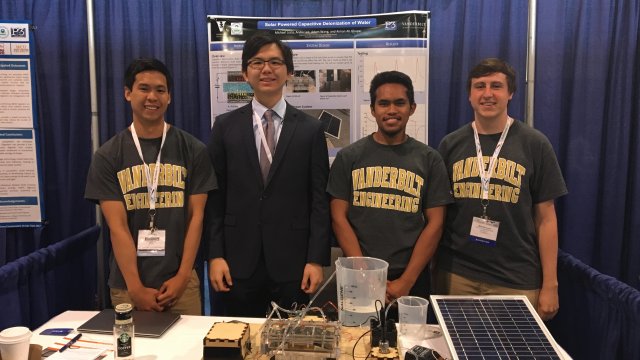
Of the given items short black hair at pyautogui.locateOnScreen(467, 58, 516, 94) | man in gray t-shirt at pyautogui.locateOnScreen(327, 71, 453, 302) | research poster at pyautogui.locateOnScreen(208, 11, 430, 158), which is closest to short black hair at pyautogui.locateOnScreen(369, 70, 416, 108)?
man in gray t-shirt at pyautogui.locateOnScreen(327, 71, 453, 302)

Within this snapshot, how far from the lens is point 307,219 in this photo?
2.33 meters

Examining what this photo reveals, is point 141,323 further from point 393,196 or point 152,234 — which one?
point 393,196

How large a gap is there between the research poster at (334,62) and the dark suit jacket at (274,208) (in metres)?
1.04

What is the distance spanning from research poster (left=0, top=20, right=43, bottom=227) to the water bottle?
→ 89.4 inches

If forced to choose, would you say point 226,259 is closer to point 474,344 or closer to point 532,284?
point 474,344

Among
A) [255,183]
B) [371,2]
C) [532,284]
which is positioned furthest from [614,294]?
[371,2]

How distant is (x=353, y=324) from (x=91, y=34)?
2.81 meters

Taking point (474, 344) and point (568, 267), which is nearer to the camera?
point (474, 344)

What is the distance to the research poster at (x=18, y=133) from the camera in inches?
126

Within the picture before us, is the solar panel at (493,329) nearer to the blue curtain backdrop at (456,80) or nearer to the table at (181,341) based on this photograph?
the table at (181,341)

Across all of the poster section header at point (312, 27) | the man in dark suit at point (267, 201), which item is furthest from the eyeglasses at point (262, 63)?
the poster section header at point (312, 27)

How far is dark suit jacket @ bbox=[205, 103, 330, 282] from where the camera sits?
2.27m

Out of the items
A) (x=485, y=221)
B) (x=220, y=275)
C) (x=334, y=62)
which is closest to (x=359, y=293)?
(x=220, y=275)

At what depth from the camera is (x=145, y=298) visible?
84.5 inches
